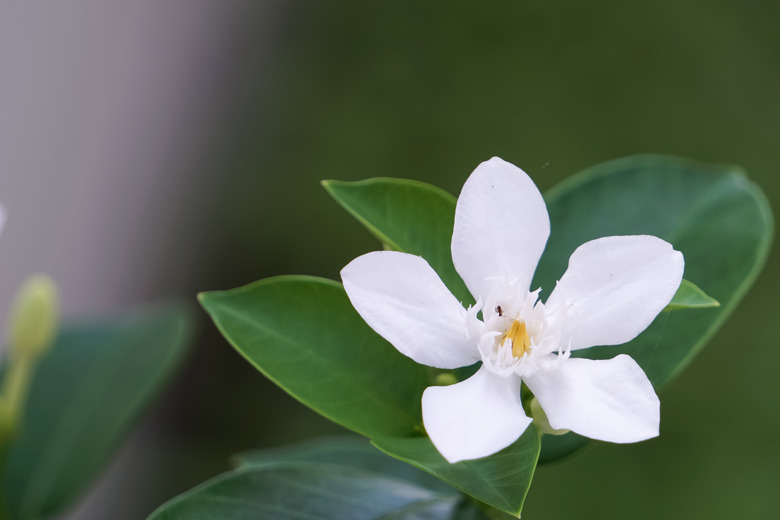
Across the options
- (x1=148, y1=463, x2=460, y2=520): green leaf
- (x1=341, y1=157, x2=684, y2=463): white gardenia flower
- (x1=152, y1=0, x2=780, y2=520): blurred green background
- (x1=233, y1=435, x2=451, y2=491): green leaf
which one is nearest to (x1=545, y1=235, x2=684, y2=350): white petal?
(x1=341, y1=157, x2=684, y2=463): white gardenia flower

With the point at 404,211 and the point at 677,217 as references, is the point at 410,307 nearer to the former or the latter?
the point at 404,211

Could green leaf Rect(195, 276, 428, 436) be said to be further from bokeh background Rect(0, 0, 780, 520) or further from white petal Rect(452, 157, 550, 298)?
bokeh background Rect(0, 0, 780, 520)

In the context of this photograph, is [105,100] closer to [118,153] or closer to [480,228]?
[118,153]

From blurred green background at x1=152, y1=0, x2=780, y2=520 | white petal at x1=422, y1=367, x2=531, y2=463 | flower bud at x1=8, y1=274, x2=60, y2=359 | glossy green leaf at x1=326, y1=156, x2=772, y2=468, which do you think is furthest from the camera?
blurred green background at x1=152, y1=0, x2=780, y2=520

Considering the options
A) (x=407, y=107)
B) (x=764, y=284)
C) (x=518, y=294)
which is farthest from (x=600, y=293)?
(x=407, y=107)

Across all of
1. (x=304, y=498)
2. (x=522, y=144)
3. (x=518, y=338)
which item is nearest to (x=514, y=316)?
(x=518, y=338)

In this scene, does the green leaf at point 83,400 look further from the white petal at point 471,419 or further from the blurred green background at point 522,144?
the blurred green background at point 522,144

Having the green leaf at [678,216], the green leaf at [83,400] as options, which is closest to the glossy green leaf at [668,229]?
the green leaf at [678,216]
